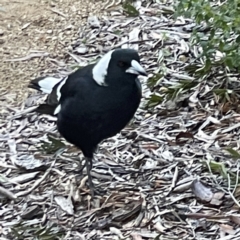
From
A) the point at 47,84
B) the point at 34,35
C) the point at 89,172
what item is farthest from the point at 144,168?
the point at 34,35

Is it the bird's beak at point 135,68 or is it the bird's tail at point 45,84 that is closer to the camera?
the bird's beak at point 135,68

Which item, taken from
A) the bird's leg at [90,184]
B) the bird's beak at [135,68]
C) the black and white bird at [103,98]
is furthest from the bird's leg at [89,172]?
the bird's beak at [135,68]

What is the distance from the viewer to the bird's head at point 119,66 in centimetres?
296

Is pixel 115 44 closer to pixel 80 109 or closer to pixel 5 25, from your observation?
pixel 5 25

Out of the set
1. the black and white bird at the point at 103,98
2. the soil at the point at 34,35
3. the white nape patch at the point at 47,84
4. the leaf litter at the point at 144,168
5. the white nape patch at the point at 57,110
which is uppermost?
the black and white bird at the point at 103,98

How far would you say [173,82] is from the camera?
13.0ft

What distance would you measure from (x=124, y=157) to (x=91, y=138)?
0.40 meters

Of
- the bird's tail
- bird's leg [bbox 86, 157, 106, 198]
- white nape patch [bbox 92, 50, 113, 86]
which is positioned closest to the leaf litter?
bird's leg [bbox 86, 157, 106, 198]

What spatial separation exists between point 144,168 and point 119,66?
57cm

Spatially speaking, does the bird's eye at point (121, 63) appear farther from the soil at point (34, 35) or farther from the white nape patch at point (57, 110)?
the soil at point (34, 35)

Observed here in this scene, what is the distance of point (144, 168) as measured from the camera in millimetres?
3352

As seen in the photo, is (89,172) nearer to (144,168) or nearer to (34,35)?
(144,168)

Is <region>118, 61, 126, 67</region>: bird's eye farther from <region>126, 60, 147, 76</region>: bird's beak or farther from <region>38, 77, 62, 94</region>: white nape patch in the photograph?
<region>38, 77, 62, 94</region>: white nape patch

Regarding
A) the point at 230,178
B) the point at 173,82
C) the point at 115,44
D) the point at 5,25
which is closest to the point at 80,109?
Result: the point at 230,178
